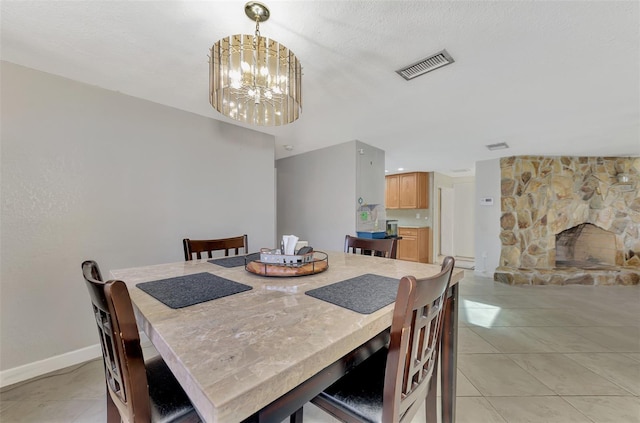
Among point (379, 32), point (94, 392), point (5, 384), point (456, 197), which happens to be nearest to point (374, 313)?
point (379, 32)

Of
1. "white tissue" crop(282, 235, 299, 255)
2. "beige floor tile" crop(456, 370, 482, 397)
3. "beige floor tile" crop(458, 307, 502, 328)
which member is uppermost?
"white tissue" crop(282, 235, 299, 255)

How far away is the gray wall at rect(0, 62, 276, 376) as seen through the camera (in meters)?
1.80

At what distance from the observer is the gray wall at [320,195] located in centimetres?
363

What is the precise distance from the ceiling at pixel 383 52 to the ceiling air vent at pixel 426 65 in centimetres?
5

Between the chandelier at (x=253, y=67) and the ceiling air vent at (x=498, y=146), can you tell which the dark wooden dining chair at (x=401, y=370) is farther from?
the ceiling air vent at (x=498, y=146)

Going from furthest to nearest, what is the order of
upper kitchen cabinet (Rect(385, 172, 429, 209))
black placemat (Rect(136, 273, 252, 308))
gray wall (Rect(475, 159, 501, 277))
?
upper kitchen cabinet (Rect(385, 172, 429, 209)), gray wall (Rect(475, 159, 501, 277)), black placemat (Rect(136, 273, 252, 308))

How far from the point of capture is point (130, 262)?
2258mm

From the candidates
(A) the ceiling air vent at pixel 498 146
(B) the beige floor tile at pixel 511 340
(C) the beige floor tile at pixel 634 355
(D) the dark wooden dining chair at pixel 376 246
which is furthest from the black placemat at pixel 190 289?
(A) the ceiling air vent at pixel 498 146

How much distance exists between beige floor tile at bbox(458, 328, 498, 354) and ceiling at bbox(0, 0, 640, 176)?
221 cm

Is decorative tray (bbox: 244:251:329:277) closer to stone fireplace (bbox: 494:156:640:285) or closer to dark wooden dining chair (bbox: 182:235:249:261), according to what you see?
dark wooden dining chair (bbox: 182:235:249:261)

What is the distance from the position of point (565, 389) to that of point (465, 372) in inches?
23.4

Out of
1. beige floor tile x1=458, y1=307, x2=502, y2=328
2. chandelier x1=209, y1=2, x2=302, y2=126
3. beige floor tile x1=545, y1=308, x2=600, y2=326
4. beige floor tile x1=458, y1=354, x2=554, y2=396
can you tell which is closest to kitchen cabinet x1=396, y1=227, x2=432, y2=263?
beige floor tile x1=458, y1=307, x2=502, y2=328

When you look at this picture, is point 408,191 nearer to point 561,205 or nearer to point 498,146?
point 498,146

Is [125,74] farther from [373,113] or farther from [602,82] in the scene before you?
[602,82]
